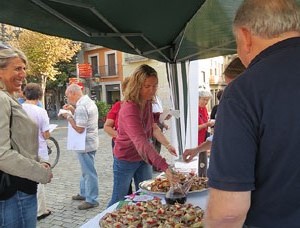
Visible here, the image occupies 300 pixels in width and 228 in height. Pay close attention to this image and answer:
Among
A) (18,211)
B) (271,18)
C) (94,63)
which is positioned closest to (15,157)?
(18,211)

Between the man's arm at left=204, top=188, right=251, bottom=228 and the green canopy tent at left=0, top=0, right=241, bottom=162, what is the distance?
60.4 inches

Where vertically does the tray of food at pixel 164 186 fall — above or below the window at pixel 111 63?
below

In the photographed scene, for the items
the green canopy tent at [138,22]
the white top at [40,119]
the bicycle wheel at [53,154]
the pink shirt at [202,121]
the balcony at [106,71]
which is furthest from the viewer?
the balcony at [106,71]

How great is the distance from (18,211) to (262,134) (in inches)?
56.6

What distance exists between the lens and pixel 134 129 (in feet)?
7.69

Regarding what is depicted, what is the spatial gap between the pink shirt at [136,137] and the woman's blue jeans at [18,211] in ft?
2.28

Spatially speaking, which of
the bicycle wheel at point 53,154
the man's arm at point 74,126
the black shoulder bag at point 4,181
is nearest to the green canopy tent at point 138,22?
the black shoulder bag at point 4,181

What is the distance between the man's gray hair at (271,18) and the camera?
Result: 969mm

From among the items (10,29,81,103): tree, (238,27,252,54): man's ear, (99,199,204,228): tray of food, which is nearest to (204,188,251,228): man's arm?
(238,27,252,54): man's ear

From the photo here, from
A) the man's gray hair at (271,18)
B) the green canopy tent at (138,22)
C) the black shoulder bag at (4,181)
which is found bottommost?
the black shoulder bag at (4,181)

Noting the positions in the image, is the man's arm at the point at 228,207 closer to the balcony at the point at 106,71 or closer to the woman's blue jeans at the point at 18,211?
the woman's blue jeans at the point at 18,211

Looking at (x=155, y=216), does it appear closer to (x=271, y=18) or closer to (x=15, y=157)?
(x=15, y=157)

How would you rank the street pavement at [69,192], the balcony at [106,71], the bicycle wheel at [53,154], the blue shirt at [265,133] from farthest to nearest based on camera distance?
1. the balcony at [106,71]
2. the bicycle wheel at [53,154]
3. the street pavement at [69,192]
4. the blue shirt at [265,133]

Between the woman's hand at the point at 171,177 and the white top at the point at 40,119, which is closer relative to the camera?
the woman's hand at the point at 171,177
